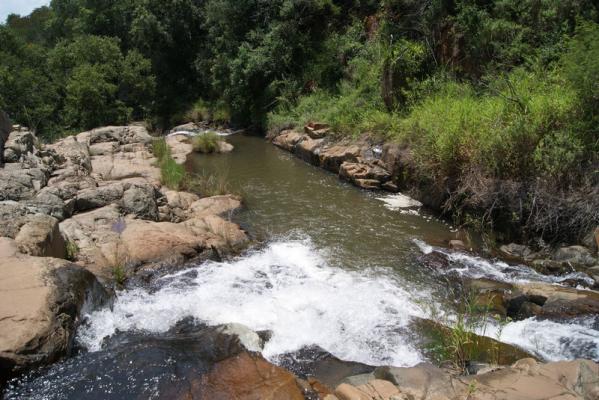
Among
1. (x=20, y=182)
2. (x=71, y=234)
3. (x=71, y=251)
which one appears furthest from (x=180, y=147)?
(x=71, y=251)

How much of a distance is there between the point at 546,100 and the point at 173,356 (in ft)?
25.1

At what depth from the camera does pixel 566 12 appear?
10812 millimetres

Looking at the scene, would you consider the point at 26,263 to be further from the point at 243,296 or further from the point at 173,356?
the point at 243,296

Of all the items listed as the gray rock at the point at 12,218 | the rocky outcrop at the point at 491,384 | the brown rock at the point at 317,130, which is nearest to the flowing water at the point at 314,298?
A: the rocky outcrop at the point at 491,384

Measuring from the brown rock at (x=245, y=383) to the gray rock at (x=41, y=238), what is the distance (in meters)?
3.40

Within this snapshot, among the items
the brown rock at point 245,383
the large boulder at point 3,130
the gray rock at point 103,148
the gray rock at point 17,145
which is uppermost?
the large boulder at point 3,130

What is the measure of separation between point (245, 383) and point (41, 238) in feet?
13.4

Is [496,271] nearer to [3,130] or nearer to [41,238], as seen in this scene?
[41,238]

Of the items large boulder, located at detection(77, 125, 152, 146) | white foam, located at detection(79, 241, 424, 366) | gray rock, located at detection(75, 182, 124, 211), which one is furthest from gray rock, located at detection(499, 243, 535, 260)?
large boulder, located at detection(77, 125, 152, 146)

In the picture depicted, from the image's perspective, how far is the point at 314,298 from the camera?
6590mm

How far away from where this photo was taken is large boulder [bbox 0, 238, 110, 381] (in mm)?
4605

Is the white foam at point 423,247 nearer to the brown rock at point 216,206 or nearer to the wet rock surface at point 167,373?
the wet rock surface at point 167,373

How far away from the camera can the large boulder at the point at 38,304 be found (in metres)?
4.61

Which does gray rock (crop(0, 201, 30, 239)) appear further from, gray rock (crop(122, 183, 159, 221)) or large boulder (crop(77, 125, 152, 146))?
large boulder (crop(77, 125, 152, 146))
